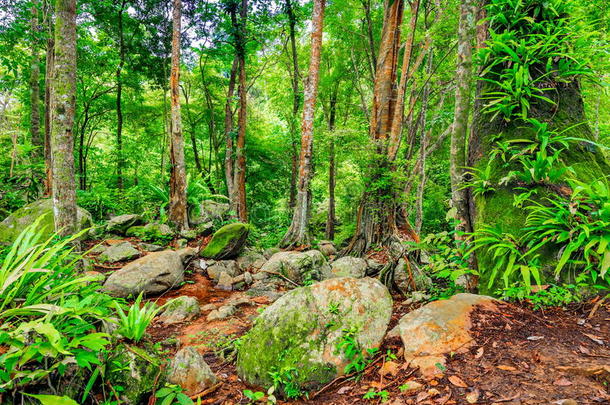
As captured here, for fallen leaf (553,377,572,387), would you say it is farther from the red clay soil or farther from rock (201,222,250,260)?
rock (201,222,250,260)

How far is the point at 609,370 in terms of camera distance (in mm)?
1512

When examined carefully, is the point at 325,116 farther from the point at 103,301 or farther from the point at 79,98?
the point at 103,301

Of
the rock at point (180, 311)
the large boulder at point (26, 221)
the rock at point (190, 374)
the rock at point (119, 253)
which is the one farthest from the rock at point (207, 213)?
the rock at point (190, 374)

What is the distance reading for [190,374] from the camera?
2650 millimetres

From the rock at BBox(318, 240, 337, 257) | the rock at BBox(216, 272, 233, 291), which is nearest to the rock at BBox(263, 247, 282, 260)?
the rock at BBox(318, 240, 337, 257)

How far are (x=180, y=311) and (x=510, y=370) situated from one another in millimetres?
4343

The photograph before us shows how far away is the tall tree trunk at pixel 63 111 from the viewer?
3.80m

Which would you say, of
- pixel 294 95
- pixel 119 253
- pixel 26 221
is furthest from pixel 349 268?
pixel 294 95

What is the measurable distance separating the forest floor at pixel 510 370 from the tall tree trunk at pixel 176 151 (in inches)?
256

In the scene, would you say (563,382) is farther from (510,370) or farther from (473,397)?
(473,397)

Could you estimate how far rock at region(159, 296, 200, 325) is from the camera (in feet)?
14.6

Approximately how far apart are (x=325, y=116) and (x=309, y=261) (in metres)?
9.43

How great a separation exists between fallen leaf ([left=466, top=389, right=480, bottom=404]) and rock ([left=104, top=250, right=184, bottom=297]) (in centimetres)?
512

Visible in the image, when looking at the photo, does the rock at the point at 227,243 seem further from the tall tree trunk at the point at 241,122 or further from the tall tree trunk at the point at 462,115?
the tall tree trunk at the point at 462,115
